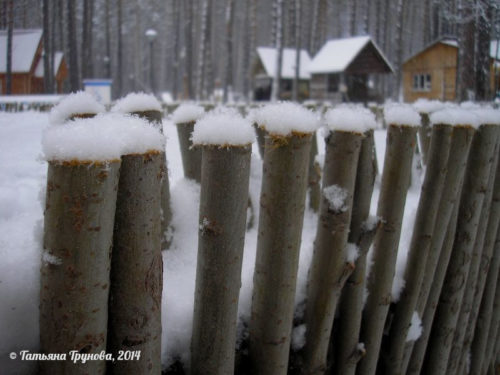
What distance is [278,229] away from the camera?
56.9 inches

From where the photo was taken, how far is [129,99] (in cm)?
169

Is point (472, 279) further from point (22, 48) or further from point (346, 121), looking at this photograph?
point (22, 48)

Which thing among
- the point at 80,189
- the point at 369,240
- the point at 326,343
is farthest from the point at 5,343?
the point at 369,240

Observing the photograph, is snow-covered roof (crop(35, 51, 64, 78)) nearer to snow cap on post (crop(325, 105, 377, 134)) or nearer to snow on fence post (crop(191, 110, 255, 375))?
snow on fence post (crop(191, 110, 255, 375))

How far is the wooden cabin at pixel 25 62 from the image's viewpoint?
6.45 ft

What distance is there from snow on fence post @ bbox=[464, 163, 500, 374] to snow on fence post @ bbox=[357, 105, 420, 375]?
123 cm

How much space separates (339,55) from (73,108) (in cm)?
2279

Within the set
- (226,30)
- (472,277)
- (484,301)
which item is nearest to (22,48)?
(472,277)

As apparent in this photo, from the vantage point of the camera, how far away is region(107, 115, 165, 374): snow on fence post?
1080 millimetres

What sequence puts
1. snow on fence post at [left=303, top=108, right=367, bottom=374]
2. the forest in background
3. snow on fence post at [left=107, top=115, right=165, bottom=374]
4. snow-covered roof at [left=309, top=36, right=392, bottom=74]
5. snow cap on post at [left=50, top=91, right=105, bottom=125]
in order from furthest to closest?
1. snow-covered roof at [left=309, top=36, right=392, bottom=74]
2. the forest in background
3. snow on fence post at [left=303, top=108, right=367, bottom=374]
4. snow cap on post at [left=50, top=91, right=105, bottom=125]
5. snow on fence post at [left=107, top=115, right=165, bottom=374]

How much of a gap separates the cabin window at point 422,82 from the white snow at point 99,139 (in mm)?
22860

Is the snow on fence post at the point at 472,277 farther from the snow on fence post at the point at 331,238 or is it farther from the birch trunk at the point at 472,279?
the snow on fence post at the point at 331,238

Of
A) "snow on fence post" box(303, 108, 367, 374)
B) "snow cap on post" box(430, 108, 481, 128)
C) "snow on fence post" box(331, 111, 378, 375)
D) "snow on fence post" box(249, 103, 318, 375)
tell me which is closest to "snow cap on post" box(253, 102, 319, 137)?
"snow on fence post" box(249, 103, 318, 375)

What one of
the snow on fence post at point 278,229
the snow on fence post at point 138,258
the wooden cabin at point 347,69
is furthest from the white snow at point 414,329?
the wooden cabin at point 347,69
